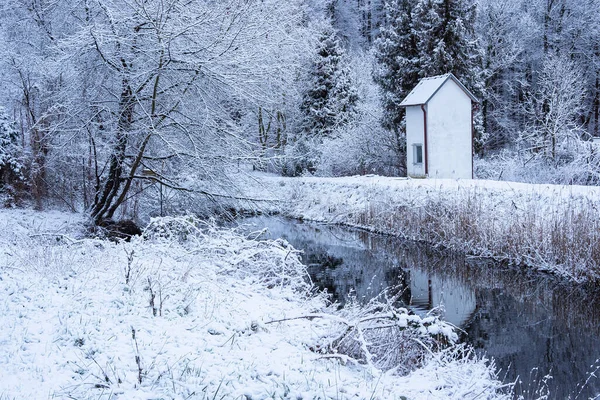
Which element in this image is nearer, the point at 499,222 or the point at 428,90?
the point at 499,222

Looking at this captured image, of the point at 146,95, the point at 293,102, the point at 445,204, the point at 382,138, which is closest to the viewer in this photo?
the point at 146,95

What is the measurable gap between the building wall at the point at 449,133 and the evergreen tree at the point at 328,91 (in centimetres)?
814

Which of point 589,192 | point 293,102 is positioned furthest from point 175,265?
point 293,102

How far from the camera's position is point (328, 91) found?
27719 millimetres

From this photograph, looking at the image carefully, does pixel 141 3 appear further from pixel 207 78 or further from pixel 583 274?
pixel 583 274

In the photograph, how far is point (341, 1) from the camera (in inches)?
1545

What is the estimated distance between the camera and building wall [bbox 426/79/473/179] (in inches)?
741

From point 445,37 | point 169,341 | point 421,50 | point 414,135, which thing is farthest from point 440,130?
point 169,341

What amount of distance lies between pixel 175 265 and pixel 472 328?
430 centimetres

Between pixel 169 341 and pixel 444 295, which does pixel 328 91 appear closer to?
pixel 444 295

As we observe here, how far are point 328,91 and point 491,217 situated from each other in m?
16.3

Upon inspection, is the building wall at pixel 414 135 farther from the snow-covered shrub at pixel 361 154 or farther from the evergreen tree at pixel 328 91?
the evergreen tree at pixel 328 91

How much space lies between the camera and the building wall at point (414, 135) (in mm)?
19016

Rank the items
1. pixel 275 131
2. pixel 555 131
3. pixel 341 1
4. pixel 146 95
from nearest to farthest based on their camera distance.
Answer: pixel 146 95 → pixel 555 131 → pixel 275 131 → pixel 341 1
